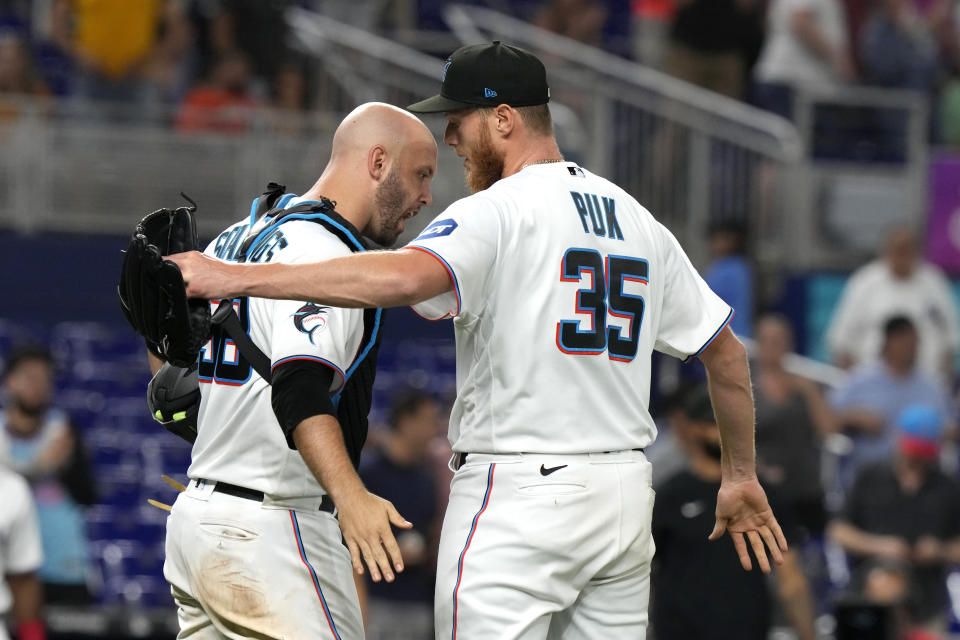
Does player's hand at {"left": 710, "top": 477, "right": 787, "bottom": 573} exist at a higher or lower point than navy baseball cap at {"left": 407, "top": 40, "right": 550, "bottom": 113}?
lower

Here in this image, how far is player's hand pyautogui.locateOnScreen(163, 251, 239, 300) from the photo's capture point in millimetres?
3754

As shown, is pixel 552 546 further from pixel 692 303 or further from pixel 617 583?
pixel 692 303

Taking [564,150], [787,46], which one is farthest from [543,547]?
[787,46]

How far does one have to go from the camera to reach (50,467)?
360 inches

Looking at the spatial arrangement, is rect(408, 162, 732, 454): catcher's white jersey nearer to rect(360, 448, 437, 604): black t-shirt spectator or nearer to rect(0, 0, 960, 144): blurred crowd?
rect(360, 448, 437, 604): black t-shirt spectator

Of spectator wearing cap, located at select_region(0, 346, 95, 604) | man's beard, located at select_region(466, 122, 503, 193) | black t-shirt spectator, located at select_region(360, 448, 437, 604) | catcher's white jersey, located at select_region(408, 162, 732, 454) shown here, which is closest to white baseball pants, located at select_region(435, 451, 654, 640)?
catcher's white jersey, located at select_region(408, 162, 732, 454)

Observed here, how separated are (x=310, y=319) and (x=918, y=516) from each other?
233 inches

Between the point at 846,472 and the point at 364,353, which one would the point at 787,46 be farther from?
the point at 364,353

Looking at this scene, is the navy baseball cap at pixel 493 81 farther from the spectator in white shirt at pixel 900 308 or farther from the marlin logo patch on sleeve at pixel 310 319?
the spectator in white shirt at pixel 900 308

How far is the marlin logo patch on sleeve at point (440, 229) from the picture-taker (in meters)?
3.96

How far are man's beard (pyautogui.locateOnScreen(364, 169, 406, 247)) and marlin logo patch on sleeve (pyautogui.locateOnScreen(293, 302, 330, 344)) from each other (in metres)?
0.55

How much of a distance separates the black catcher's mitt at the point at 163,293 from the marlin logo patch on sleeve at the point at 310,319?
23 centimetres

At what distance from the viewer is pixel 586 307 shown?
13.5 feet

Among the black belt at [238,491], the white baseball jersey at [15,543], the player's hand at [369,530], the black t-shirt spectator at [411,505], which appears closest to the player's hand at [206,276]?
the player's hand at [369,530]
